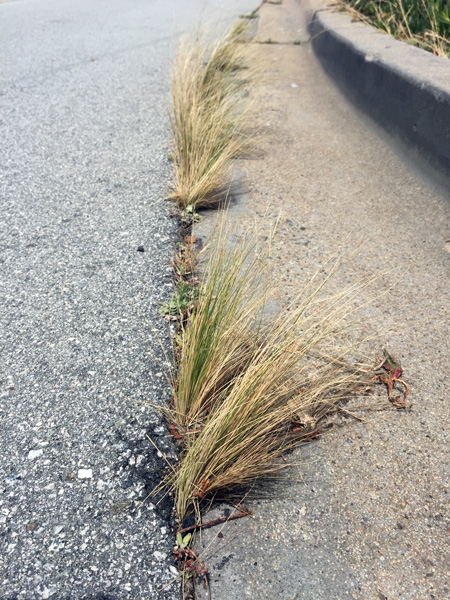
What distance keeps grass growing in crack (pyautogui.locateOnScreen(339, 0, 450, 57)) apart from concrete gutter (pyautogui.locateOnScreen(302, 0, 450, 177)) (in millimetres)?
179

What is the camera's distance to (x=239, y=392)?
4.88 ft

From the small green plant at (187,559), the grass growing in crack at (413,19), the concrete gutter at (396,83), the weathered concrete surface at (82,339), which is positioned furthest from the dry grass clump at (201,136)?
the small green plant at (187,559)

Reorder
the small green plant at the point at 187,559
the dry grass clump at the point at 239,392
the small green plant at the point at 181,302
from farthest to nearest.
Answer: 1. the small green plant at the point at 181,302
2. the dry grass clump at the point at 239,392
3. the small green plant at the point at 187,559

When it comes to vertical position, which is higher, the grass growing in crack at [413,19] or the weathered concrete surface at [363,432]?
the grass growing in crack at [413,19]

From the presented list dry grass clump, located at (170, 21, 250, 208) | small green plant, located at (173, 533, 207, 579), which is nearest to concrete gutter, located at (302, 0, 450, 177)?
dry grass clump, located at (170, 21, 250, 208)

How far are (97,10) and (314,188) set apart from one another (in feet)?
19.8

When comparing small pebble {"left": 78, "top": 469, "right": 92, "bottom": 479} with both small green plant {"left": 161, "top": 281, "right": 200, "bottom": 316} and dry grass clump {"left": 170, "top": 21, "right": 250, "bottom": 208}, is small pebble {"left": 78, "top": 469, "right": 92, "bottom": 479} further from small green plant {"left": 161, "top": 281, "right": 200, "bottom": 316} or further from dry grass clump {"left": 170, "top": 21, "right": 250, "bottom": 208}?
dry grass clump {"left": 170, "top": 21, "right": 250, "bottom": 208}

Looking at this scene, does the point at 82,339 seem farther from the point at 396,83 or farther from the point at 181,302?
the point at 396,83

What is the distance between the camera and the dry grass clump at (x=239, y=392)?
57.7 inches

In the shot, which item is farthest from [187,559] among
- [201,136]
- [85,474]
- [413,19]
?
[413,19]

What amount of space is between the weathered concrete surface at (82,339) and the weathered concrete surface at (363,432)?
27 cm

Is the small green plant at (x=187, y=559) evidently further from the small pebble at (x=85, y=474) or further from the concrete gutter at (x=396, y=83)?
the concrete gutter at (x=396, y=83)

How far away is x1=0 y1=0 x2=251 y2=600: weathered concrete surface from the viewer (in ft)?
4.44

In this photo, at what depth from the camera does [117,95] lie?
14.5 ft
